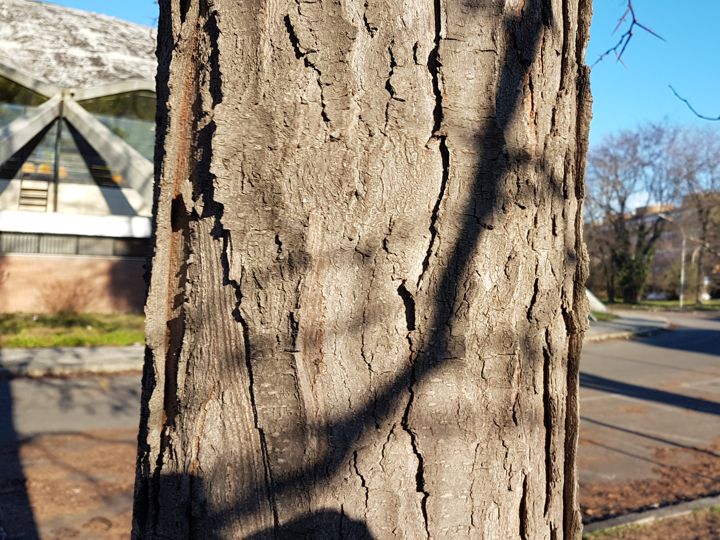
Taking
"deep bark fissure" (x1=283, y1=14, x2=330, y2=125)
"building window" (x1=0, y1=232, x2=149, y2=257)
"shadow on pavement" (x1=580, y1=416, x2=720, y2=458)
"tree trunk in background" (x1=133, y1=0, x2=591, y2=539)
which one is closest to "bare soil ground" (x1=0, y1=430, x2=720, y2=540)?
"shadow on pavement" (x1=580, y1=416, x2=720, y2=458)

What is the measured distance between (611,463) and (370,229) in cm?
683

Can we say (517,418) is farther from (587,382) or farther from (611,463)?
(587,382)

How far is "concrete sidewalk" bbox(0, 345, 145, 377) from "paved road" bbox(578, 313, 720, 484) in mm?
7741

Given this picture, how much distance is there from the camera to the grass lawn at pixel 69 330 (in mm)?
14633

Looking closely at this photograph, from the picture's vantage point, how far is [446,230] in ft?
3.97

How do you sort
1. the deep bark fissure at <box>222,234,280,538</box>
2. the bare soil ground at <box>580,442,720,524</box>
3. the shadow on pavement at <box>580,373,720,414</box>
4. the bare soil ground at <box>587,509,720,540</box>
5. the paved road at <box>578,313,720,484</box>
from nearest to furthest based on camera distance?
1. the deep bark fissure at <box>222,234,280,538</box>
2. the bare soil ground at <box>587,509,720,540</box>
3. the bare soil ground at <box>580,442,720,524</box>
4. the paved road at <box>578,313,720,484</box>
5. the shadow on pavement at <box>580,373,720,414</box>

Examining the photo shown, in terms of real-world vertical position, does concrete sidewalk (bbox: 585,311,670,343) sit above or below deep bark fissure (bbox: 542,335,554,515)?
below

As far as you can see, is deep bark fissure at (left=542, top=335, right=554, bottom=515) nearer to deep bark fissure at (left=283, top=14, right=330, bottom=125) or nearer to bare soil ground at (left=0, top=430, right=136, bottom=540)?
deep bark fissure at (left=283, top=14, right=330, bottom=125)

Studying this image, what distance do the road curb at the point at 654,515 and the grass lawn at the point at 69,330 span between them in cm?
1210

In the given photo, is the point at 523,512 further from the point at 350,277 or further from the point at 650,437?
the point at 650,437

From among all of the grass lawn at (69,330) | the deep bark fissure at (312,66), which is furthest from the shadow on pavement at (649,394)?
the deep bark fissure at (312,66)

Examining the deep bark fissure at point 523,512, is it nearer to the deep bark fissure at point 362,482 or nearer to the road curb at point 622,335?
the deep bark fissure at point 362,482

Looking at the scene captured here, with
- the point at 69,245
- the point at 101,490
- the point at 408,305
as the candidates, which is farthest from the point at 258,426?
the point at 69,245

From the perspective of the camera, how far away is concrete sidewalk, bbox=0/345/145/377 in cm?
1168
